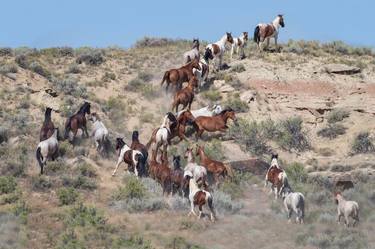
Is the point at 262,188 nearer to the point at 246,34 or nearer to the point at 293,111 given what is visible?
the point at 293,111

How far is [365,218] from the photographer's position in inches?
1292

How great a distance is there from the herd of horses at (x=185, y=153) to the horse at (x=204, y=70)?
0.07 metres

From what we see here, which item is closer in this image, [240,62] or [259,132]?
[259,132]

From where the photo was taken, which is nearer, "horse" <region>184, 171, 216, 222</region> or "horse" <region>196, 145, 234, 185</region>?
"horse" <region>184, 171, 216, 222</region>

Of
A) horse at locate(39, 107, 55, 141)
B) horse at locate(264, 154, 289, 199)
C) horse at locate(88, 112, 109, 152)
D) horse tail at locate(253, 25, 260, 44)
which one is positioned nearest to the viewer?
horse at locate(264, 154, 289, 199)

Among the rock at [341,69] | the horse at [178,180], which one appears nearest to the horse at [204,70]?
the rock at [341,69]

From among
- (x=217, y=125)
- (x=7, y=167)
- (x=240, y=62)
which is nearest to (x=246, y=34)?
(x=240, y=62)

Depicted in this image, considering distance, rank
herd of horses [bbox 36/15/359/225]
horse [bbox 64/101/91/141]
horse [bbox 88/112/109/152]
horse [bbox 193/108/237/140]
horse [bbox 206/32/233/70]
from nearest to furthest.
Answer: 1. herd of horses [bbox 36/15/359/225]
2. horse [bbox 88/112/109/152]
3. horse [bbox 64/101/91/141]
4. horse [bbox 193/108/237/140]
5. horse [bbox 206/32/233/70]

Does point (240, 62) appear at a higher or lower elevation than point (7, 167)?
higher

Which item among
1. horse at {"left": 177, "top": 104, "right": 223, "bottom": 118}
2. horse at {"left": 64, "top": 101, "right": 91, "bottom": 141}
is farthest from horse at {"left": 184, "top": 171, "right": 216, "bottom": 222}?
horse at {"left": 177, "top": 104, "right": 223, "bottom": 118}

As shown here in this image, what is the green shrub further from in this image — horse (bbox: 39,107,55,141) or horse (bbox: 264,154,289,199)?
horse (bbox: 264,154,289,199)

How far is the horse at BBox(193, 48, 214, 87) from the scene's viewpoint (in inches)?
1718

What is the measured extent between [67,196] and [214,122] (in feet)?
29.7

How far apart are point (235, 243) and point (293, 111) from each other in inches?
632
